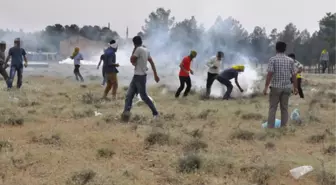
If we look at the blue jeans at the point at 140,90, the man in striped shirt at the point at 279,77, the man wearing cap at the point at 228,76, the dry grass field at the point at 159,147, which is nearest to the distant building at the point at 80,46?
the man wearing cap at the point at 228,76

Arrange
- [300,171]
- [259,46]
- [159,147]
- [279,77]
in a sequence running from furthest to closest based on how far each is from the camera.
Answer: [259,46], [279,77], [159,147], [300,171]

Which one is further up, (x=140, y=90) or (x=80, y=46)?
(x=80, y=46)

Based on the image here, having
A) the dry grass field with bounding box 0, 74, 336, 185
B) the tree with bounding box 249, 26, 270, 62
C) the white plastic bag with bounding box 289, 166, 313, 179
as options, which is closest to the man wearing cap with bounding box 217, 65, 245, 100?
the dry grass field with bounding box 0, 74, 336, 185

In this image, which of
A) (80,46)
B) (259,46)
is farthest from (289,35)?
(80,46)

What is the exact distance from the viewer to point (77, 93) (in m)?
13.4

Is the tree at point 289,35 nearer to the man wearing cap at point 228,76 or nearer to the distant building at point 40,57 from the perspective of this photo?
the distant building at point 40,57

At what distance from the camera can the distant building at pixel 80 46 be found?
204 ft

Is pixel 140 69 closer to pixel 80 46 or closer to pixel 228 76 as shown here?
pixel 228 76

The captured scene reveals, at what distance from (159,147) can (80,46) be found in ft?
190

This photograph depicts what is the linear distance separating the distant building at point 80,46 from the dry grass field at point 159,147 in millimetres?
53176

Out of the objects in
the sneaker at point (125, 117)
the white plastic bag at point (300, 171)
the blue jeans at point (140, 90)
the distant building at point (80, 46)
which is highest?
the distant building at point (80, 46)

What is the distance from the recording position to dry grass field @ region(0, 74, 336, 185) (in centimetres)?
508

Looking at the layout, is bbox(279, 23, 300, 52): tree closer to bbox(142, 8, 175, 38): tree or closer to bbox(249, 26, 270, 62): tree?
bbox(249, 26, 270, 62): tree

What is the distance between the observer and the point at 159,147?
247 inches
